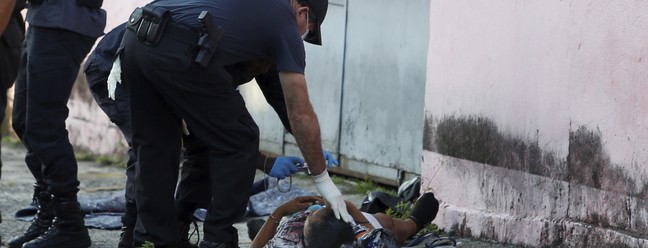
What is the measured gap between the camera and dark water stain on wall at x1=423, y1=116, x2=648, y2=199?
5035 mm

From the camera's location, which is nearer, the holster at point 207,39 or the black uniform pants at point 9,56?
the holster at point 207,39

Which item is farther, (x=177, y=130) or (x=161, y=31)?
(x=177, y=130)

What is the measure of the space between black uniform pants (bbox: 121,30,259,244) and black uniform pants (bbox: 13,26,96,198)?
2.32ft

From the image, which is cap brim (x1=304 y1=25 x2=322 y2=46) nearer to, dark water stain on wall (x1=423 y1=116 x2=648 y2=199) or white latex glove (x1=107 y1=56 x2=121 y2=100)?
white latex glove (x1=107 y1=56 x2=121 y2=100)

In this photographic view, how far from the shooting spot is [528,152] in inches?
214

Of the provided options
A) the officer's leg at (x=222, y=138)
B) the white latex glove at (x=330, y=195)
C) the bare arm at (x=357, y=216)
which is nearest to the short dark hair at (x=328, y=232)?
the white latex glove at (x=330, y=195)

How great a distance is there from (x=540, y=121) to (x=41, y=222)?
242cm

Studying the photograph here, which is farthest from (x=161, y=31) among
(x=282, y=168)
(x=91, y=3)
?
(x=91, y=3)

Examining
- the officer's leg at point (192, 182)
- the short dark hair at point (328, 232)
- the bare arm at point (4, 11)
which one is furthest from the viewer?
the officer's leg at point (192, 182)

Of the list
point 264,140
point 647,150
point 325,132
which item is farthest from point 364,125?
point 647,150

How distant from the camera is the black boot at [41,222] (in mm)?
5633

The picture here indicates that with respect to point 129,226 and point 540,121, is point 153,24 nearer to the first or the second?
point 129,226

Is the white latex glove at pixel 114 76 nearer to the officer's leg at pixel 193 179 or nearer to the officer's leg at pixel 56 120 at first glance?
the officer's leg at pixel 193 179

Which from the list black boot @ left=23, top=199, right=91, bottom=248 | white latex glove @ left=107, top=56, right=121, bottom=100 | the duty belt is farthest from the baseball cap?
black boot @ left=23, top=199, right=91, bottom=248
